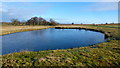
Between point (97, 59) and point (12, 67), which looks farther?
point (97, 59)

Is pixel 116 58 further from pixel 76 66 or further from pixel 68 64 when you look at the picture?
pixel 68 64

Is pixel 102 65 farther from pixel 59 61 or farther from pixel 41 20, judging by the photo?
pixel 41 20

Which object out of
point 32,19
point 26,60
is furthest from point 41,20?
point 26,60

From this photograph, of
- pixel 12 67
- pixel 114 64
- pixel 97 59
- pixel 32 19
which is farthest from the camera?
pixel 32 19

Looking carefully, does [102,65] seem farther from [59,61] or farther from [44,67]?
[44,67]

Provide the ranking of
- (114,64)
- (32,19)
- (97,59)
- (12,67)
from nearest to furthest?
(12,67)
(114,64)
(97,59)
(32,19)

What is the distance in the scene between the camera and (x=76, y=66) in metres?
6.51

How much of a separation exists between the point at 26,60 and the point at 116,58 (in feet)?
27.3

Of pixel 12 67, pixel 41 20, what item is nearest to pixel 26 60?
pixel 12 67

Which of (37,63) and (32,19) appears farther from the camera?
(32,19)

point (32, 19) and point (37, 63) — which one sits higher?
point (32, 19)

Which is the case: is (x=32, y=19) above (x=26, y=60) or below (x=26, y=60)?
above

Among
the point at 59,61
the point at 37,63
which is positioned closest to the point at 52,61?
the point at 59,61

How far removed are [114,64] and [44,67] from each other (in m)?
5.80
